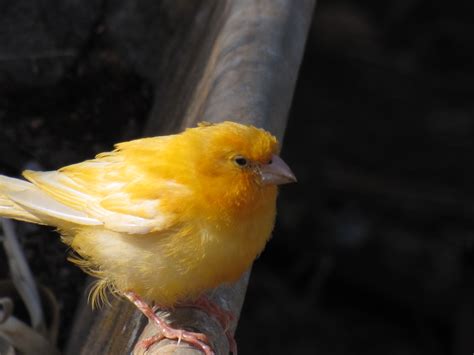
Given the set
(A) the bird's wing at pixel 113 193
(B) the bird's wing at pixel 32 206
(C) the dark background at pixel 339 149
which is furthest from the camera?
(C) the dark background at pixel 339 149

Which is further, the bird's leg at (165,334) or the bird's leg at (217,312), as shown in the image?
the bird's leg at (217,312)

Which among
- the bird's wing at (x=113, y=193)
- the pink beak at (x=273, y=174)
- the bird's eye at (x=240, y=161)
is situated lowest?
the bird's wing at (x=113, y=193)

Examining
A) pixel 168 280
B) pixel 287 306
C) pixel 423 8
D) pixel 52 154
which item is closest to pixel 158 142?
pixel 168 280

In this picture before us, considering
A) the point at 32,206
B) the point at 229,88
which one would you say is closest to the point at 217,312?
the point at 32,206

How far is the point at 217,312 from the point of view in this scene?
11.8ft

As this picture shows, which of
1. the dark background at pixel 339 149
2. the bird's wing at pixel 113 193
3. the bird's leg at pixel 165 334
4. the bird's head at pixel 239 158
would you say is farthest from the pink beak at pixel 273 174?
the dark background at pixel 339 149

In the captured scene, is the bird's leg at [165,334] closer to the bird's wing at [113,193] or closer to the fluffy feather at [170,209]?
the fluffy feather at [170,209]

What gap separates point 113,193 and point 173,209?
35 centimetres

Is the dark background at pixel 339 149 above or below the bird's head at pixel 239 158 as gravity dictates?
below

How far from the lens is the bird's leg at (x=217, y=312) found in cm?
358

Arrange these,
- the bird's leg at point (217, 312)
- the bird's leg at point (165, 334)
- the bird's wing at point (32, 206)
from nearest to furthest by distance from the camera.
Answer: the bird's leg at point (165, 334), the bird's leg at point (217, 312), the bird's wing at point (32, 206)

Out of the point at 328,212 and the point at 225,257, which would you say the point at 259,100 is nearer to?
the point at 225,257

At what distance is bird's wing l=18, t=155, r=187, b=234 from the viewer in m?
3.47

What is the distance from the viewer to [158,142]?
3.73 metres
